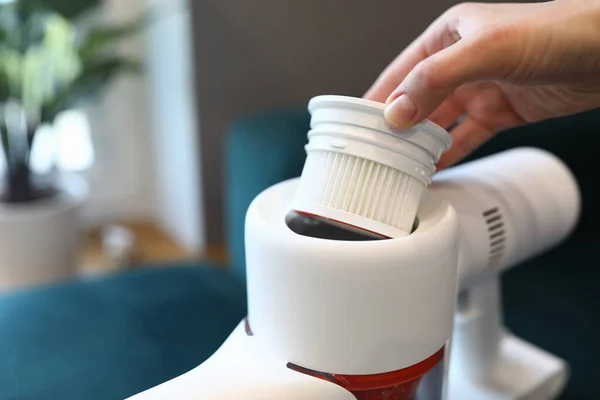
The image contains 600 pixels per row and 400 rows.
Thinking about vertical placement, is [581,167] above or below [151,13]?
below

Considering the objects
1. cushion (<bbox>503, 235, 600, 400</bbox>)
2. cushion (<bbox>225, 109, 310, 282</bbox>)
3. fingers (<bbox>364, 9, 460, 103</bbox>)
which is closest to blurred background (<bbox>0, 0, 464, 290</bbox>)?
cushion (<bbox>225, 109, 310, 282</bbox>)

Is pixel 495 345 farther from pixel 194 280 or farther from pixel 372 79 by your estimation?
pixel 372 79

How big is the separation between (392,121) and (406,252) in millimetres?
71

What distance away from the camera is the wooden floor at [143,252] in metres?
1.35

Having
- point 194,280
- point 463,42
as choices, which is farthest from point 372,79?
point 463,42

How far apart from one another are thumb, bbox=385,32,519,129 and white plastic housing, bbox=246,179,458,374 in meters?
0.07

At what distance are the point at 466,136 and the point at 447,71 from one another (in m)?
0.20

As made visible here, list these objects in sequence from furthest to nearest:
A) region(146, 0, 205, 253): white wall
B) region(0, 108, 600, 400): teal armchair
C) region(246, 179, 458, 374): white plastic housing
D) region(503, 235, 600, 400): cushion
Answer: region(146, 0, 205, 253): white wall → region(503, 235, 600, 400): cushion → region(0, 108, 600, 400): teal armchair → region(246, 179, 458, 374): white plastic housing

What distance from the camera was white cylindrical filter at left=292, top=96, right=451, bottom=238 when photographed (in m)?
0.33

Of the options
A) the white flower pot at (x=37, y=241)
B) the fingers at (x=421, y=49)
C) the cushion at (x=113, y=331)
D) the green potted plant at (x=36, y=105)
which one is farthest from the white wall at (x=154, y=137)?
the fingers at (x=421, y=49)

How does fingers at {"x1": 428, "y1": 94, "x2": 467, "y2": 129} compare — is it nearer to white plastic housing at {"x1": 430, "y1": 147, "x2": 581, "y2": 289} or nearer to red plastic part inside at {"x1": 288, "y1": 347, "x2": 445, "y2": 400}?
white plastic housing at {"x1": 430, "y1": 147, "x2": 581, "y2": 289}

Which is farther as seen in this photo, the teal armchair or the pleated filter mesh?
Result: the teal armchair

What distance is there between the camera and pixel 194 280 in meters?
0.75

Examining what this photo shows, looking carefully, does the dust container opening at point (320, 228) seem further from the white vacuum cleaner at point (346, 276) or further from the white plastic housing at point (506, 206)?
the white plastic housing at point (506, 206)
